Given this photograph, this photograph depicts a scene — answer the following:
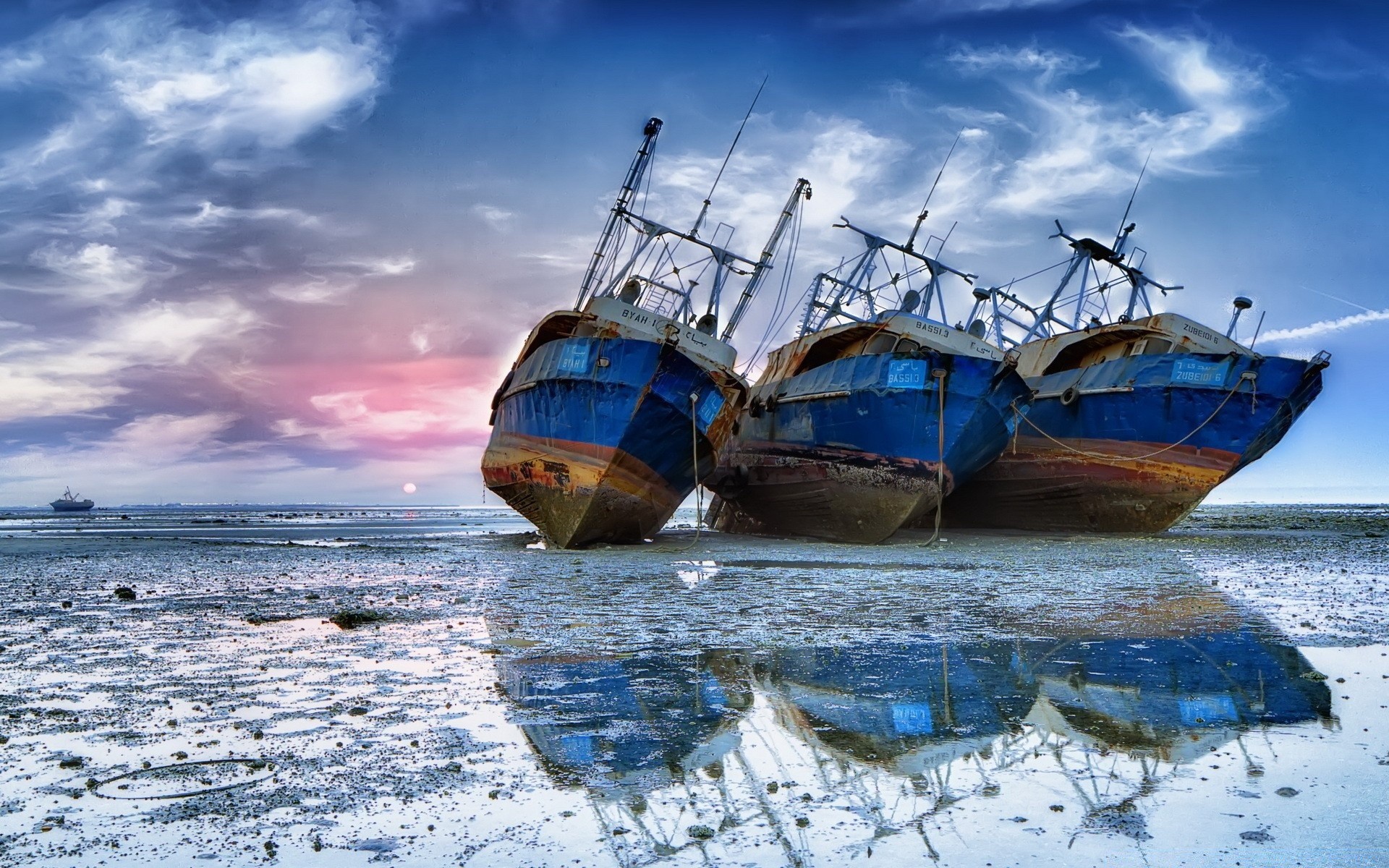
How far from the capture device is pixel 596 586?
42.1ft

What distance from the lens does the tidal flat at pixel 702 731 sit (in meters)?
3.44

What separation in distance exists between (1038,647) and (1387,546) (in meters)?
21.3

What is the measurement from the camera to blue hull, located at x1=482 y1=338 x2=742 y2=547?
19.4 meters

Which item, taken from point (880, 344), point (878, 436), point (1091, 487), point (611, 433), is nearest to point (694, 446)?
point (611, 433)

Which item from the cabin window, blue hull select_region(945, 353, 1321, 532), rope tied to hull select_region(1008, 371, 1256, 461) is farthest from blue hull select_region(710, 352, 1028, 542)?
blue hull select_region(945, 353, 1321, 532)

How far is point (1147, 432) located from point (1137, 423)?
36 cm

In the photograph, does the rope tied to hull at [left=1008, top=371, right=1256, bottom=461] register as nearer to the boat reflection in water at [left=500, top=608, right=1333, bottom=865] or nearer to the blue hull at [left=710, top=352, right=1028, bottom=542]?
the blue hull at [left=710, top=352, right=1028, bottom=542]

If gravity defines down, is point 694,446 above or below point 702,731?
above

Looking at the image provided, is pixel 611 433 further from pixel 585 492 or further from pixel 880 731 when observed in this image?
pixel 880 731

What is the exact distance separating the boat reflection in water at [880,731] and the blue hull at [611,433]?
12194 millimetres

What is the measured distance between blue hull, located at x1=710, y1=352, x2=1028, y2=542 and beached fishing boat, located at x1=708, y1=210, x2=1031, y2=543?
0.03 metres

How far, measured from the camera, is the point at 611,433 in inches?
761

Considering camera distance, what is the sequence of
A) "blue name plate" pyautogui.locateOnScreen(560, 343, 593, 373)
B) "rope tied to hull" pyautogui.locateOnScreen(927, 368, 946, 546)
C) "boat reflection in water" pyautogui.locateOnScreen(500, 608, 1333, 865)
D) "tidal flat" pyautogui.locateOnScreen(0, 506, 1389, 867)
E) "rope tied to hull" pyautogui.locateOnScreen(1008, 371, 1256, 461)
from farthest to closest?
"rope tied to hull" pyautogui.locateOnScreen(1008, 371, 1256, 461) → "rope tied to hull" pyautogui.locateOnScreen(927, 368, 946, 546) → "blue name plate" pyautogui.locateOnScreen(560, 343, 593, 373) → "boat reflection in water" pyautogui.locateOnScreen(500, 608, 1333, 865) → "tidal flat" pyautogui.locateOnScreen(0, 506, 1389, 867)

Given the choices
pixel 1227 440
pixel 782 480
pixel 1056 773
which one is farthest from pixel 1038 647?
pixel 1227 440
